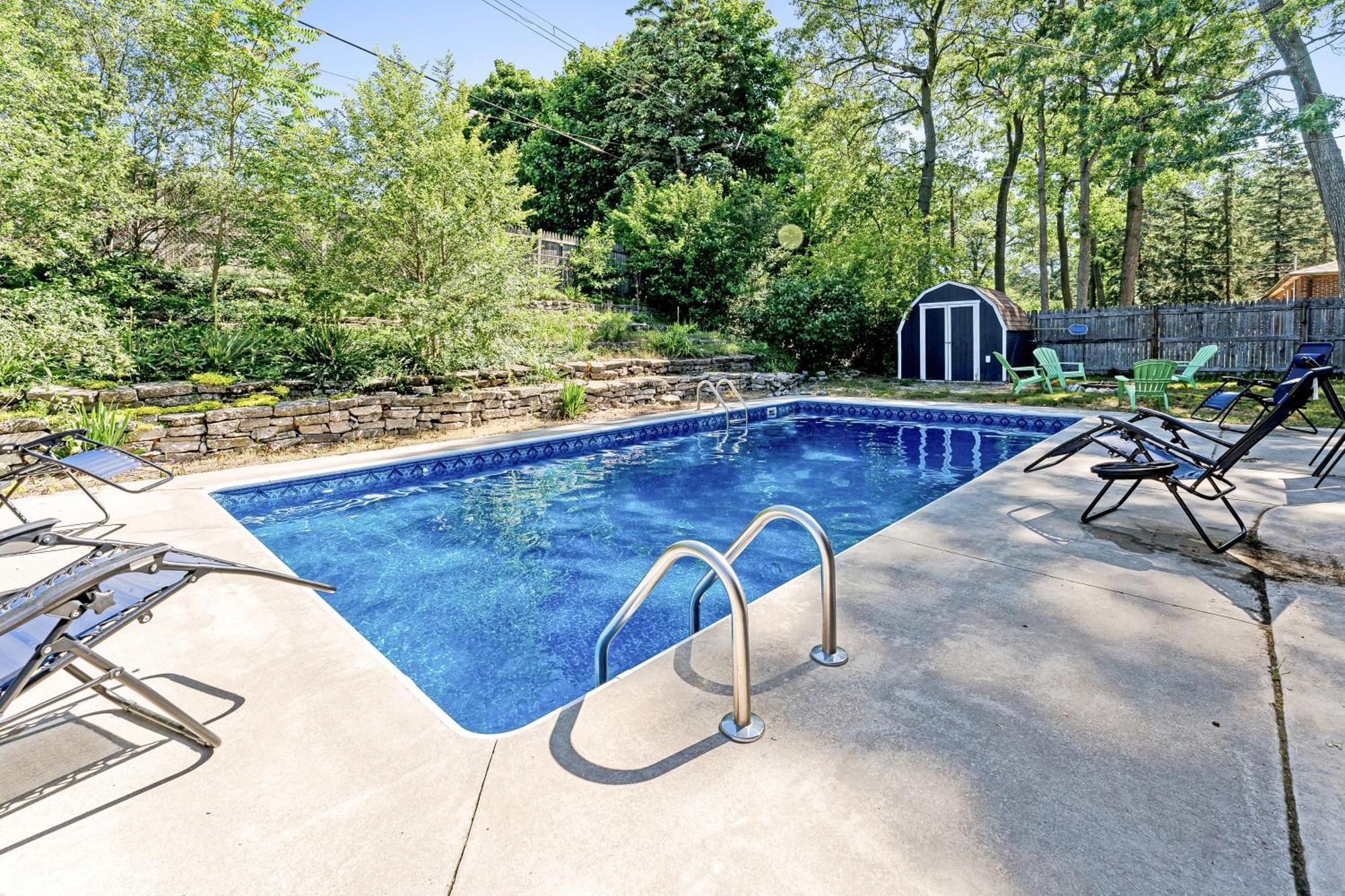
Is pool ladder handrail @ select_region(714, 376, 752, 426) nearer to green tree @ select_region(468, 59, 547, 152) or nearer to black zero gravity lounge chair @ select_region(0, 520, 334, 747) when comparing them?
black zero gravity lounge chair @ select_region(0, 520, 334, 747)

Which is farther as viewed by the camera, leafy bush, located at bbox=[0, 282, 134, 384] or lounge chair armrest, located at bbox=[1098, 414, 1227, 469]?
leafy bush, located at bbox=[0, 282, 134, 384]

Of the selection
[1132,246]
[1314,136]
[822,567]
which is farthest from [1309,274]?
[822,567]

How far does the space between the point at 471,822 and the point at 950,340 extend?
14697 mm

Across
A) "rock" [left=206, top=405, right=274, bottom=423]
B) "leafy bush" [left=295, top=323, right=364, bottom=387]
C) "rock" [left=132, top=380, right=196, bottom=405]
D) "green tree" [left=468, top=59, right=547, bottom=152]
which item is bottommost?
"rock" [left=206, top=405, right=274, bottom=423]

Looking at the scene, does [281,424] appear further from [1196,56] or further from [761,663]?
[1196,56]

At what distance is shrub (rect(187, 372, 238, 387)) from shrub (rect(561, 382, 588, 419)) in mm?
4274

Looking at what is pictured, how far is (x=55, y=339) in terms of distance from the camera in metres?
6.47

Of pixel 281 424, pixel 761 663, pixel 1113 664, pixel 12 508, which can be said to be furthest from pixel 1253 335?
pixel 12 508

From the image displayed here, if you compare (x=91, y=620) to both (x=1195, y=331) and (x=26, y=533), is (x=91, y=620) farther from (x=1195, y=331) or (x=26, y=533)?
(x=1195, y=331)

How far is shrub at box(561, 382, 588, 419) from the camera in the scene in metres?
9.80

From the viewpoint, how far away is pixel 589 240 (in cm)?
1591

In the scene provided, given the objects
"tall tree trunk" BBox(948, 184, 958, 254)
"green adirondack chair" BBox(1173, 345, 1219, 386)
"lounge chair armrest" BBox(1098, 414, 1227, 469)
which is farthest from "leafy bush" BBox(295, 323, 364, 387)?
"tall tree trunk" BBox(948, 184, 958, 254)

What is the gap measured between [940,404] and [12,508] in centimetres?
1113

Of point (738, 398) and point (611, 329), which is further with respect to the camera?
point (611, 329)
